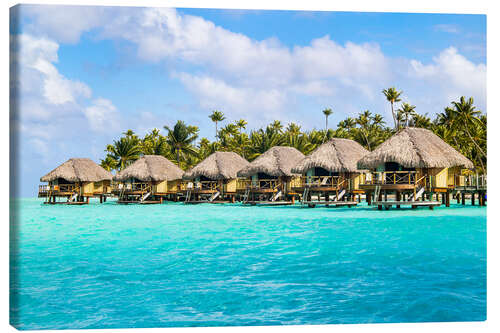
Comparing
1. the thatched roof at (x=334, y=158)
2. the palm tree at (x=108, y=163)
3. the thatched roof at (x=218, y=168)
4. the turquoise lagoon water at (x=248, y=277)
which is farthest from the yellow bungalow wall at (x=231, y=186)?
the turquoise lagoon water at (x=248, y=277)

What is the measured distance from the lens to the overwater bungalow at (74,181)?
1271 inches

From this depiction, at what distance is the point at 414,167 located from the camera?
20.3 m

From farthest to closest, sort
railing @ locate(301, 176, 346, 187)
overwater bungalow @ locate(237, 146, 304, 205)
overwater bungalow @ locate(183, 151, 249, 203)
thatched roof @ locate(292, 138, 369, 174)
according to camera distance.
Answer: overwater bungalow @ locate(183, 151, 249, 203), overwater bungalow @ locate(237, 146, 304, 205), thatched roof @ locate(292, 138, 369, 174), railing @ locate(301, 176, 346, 187)

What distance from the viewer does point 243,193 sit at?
31.2 metres

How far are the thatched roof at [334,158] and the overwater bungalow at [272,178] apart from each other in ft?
5.97

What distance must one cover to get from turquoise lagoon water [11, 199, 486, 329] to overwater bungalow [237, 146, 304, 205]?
13.8 meters

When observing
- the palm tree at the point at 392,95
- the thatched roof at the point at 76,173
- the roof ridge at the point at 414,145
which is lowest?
the thatched roof at the point at 76,173

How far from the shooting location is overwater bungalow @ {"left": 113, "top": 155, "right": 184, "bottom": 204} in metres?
32.7

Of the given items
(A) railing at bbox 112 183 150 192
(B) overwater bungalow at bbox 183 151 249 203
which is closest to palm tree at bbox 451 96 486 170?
(B) overwater bungalow at bbox 183 151 249 203

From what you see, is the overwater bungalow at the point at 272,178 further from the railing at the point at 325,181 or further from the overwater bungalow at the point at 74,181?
the overwater bungalow at the point at 74,181

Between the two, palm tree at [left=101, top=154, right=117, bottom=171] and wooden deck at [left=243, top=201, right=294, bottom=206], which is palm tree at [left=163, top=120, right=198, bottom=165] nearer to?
palm tree at [left=101, top=154, right=117, bottom=171]

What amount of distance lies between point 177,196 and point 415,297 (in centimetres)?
2949
